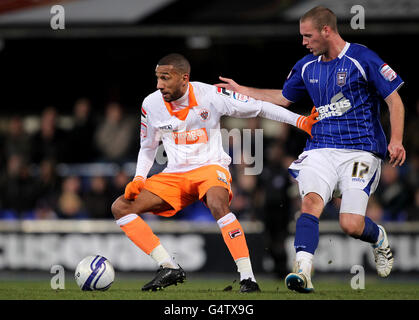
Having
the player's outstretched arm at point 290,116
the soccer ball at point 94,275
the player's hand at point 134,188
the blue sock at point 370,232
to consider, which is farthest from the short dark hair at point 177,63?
the blue sock at point 370,232

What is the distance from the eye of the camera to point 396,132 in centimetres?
668

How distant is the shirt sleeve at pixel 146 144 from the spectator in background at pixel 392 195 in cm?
563

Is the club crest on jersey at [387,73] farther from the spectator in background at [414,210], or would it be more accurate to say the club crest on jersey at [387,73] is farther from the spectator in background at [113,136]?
the spectator in background at [113,136]

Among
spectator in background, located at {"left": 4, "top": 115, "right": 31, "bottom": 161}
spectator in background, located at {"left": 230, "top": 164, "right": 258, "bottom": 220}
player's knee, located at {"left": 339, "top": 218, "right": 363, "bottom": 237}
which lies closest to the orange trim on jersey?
player's knee, located at {"left": 339, "top": 218, "right": 363, "bottom": 237}

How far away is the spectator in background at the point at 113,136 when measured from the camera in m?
13.1

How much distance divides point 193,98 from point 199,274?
5.39m

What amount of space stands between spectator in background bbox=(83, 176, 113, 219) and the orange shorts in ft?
17.2

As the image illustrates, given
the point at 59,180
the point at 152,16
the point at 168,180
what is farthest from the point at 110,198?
the point at 168,180

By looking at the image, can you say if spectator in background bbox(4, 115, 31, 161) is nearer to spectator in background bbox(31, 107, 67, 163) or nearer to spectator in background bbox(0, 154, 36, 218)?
spectator in background bbox(31, 107, 67, 163)

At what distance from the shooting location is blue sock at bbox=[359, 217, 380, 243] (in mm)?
7066

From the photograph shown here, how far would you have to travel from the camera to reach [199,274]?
40.4 feet

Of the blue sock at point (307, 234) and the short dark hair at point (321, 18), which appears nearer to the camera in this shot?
the blue sock at point (307, 234)

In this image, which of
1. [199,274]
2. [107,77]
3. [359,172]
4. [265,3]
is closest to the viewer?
[359,172]

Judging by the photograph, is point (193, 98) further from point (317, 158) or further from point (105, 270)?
point (105, 270)
